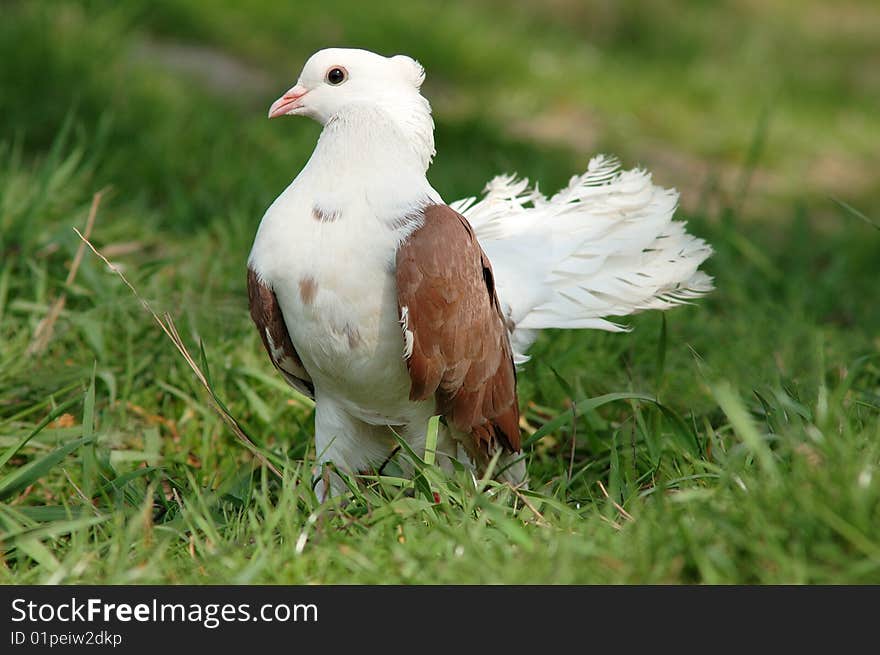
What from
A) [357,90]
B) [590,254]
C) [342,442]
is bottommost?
[342,442]

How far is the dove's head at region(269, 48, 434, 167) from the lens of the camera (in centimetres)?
304

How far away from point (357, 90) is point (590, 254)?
995 mm

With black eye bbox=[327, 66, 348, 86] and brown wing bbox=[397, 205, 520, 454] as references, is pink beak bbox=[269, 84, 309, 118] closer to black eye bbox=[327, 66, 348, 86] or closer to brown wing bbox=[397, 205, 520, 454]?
black eye bbox=[327, 66, 348, 86]

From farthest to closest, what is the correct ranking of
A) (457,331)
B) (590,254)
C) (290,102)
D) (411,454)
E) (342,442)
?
(590,254) < (342,442) < (290,102) < (457,331) < (411,454)

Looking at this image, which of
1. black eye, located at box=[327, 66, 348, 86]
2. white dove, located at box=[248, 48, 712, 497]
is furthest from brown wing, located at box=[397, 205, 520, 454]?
black eye, located at box=[327, 66, 348, 86]

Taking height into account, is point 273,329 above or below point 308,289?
below

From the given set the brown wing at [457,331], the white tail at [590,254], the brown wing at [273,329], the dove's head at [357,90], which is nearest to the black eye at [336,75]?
the dove's head at [357,90]

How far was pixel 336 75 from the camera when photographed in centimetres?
307

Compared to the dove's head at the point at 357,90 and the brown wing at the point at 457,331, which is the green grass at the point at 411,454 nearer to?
the brown wing at the point at 457,331

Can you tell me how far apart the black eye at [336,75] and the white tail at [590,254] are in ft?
2.57

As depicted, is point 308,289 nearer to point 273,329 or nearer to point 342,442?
point 273,329

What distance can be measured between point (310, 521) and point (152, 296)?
5.91 ft

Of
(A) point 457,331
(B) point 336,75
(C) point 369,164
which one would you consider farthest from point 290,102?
(A) point 457,331

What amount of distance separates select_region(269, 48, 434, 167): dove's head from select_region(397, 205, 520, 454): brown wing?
282 mm
